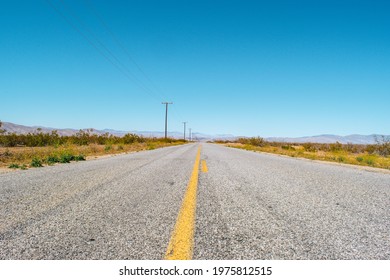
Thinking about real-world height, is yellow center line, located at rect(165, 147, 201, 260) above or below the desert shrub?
below

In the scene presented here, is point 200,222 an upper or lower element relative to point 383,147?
lower

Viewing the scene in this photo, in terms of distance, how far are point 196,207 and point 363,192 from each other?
10.7 feet

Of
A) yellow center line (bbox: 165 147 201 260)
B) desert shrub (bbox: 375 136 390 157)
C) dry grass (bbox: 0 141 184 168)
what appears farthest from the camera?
desert shrub (bbox: 375 136 390 157)

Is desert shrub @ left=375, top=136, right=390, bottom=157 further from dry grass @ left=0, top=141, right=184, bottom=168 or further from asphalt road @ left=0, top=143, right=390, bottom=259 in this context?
asphalt road @ left=0, top=143, right=390, bottom=259

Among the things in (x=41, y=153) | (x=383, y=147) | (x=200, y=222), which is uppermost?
(x=383, y=147)

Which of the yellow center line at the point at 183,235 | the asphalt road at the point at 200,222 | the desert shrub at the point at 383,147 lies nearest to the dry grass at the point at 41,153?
the asphalt road at the point at 200,222

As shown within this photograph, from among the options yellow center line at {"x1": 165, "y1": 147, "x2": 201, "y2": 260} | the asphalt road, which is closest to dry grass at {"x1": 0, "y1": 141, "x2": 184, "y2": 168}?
the asphalt road

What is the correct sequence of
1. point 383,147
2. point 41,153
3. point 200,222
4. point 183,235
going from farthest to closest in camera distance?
point 383,147 → point 41,153 → point 200,222 → point 183,235

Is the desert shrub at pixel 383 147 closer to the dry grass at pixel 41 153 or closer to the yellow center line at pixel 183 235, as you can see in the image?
the dry grass at pixel 41 153

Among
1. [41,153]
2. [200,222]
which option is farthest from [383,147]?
[41,153]

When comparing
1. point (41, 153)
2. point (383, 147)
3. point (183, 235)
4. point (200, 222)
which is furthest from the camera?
point (383, 147)

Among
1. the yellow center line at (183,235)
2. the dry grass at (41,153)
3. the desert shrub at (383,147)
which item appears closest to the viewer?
the yellow center line at (183,235)

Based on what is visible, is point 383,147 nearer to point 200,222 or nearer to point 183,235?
point 200,222

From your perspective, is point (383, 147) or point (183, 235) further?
point (383, 147)
